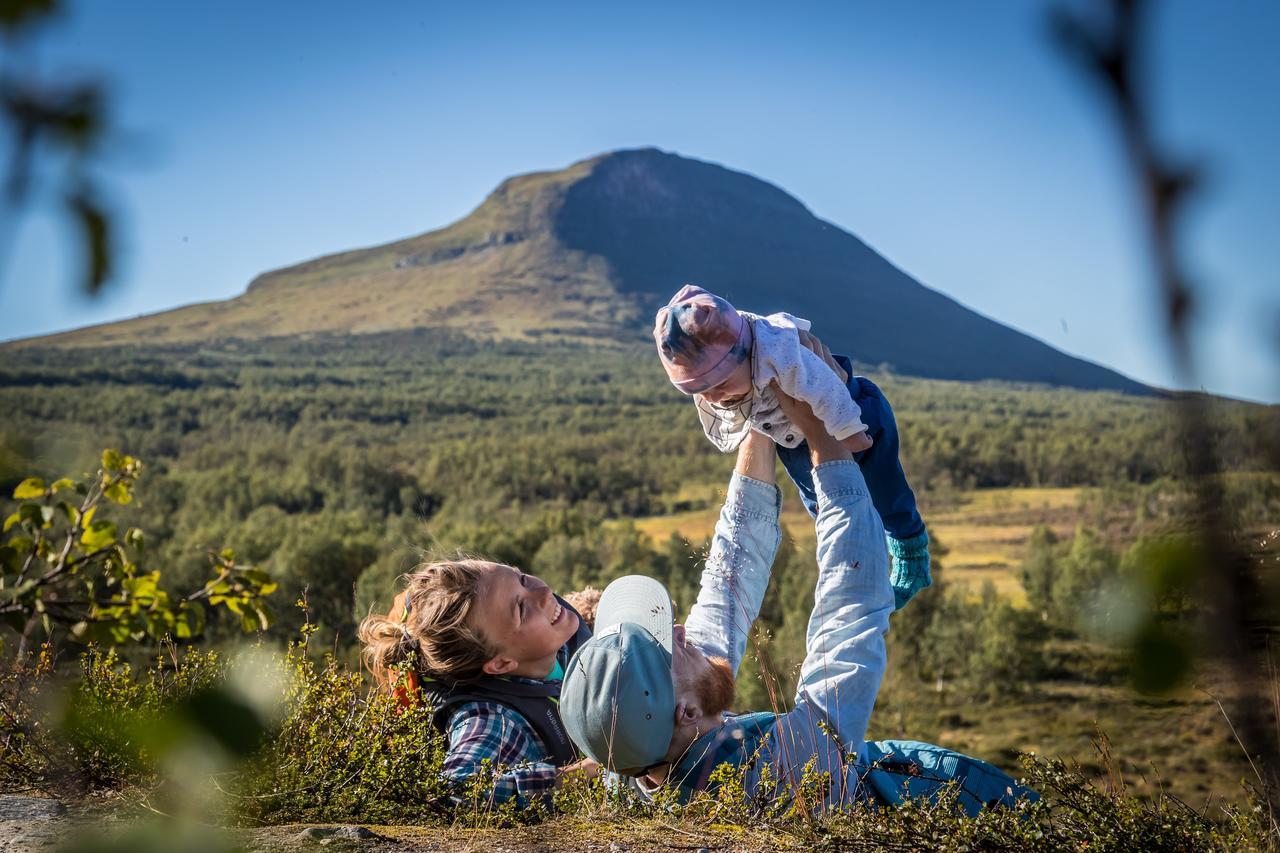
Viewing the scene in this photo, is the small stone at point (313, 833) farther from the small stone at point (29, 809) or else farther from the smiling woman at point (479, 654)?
the smiling woman at point (479, 654)

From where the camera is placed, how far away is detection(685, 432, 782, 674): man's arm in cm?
354

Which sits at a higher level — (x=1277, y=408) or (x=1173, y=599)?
(x=1277, y=408)

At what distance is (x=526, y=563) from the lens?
36.5 m

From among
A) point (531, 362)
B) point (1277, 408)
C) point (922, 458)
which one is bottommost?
point (922, 458)

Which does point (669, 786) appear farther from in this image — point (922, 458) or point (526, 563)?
point (922, 458)

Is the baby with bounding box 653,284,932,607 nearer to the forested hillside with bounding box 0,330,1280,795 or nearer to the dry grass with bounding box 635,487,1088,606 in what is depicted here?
the forested hillside with bounding box 0,330,1280,795

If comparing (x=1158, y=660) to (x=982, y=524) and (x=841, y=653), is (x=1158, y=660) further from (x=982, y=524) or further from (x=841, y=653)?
(x=982, y=524)

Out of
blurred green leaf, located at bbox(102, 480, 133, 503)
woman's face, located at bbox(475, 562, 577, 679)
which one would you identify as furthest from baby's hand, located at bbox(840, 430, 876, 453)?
blurred green leaf, located at bbox(102, 480, 133, 503)

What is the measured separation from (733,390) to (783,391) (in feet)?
0.58

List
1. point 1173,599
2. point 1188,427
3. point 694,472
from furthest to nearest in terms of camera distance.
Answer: point 694,472, point 1173,599, point 1188,427

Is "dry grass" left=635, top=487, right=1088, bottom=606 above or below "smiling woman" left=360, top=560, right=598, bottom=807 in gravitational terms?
below

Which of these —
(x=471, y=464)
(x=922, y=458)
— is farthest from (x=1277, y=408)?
(x=922, y=458)

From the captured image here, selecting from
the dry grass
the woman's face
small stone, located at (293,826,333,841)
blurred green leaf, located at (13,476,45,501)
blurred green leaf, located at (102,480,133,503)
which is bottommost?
the dry grass

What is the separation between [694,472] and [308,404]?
183 feet
